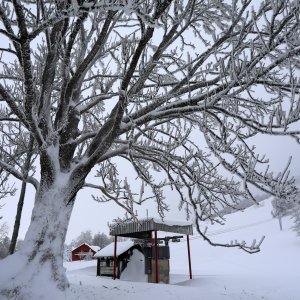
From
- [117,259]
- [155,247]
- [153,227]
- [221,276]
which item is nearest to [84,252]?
[117,259]

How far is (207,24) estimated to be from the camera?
7.03 metres

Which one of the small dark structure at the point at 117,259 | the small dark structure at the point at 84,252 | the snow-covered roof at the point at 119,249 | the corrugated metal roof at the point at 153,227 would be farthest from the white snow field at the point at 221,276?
the small dark structure at the point at 84,252

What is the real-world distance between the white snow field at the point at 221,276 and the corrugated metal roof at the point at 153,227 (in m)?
2.26

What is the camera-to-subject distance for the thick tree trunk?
14.1 ft

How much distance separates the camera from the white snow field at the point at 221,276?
6.46 meters

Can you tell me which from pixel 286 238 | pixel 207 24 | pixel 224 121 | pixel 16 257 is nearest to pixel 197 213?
pixel 224 121

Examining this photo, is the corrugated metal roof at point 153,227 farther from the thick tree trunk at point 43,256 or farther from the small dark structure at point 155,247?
the thick tree trunk at point 43,256

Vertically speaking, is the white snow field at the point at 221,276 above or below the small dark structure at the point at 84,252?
below

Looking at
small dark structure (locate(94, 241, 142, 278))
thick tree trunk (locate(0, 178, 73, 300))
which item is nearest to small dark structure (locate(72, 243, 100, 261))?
small dark structure (locate(94, 241, 142, 278))

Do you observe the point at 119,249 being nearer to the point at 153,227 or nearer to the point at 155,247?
the point at 155,247

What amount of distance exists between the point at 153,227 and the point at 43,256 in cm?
847

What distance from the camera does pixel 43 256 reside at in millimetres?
4676

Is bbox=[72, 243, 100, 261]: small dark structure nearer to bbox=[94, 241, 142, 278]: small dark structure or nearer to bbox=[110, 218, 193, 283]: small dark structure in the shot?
bbox=[94, 241, 142, 278]: small dark structure

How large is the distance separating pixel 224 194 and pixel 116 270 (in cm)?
1178
